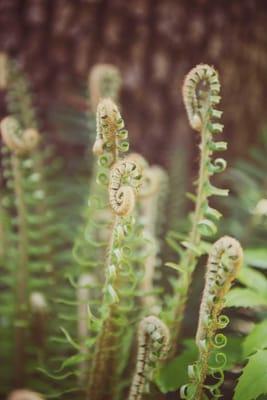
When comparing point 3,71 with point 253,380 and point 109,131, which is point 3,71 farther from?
point 253,380

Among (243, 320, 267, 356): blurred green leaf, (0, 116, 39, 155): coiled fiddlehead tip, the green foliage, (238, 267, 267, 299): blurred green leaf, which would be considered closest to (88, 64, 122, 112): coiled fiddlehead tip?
the green foliage

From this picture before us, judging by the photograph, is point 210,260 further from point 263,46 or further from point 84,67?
point 263,46

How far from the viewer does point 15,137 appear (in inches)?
45.2

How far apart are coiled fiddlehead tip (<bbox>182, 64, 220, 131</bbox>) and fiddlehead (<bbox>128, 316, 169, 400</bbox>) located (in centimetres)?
30

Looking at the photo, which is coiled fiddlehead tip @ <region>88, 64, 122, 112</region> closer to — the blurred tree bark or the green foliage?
the green foliage

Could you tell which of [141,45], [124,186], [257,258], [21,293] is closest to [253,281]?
[257,258]

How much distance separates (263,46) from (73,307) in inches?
41.7

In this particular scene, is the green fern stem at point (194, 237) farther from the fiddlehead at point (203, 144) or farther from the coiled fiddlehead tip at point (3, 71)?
the coiled fiddlehead tip at point (3, 71)

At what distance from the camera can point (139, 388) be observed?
942mm

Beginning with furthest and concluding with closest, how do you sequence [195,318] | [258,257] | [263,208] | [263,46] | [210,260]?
[263,46] < [195,318] < [258,257] < [263,208] < [210,260]

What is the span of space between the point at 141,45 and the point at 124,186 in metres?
1.14

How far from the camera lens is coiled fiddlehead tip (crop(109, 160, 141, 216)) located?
843 millimetres

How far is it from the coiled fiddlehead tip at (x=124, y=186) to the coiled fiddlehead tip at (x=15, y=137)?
312 mm

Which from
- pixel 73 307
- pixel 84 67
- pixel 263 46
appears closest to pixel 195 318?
pixel 73 307
